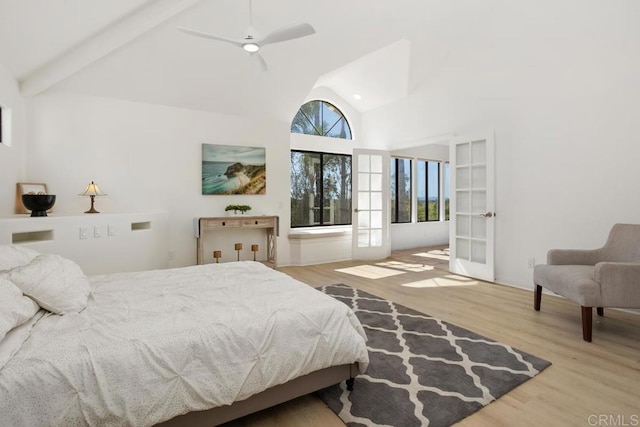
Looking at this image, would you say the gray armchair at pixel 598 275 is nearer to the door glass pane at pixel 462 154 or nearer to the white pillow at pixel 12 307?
the door glass pane at pixel 462 154

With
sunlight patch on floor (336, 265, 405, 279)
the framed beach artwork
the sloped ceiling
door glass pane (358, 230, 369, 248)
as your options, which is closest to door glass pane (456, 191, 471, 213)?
sunlight patch on floor (336, 265, 405, 279)

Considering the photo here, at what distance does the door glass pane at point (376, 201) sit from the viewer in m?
6.22

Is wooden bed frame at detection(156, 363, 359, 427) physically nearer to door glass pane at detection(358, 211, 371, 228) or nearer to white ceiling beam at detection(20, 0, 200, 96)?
white ceiling beam at detection(20, 0, 200, 96)

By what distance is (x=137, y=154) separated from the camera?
446 cm

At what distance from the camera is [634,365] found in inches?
86.7

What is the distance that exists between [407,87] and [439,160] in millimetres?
3321

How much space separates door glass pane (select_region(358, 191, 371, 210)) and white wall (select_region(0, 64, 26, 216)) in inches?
190

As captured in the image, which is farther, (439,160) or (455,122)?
(439,160)

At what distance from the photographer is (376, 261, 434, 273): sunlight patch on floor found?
5262mm

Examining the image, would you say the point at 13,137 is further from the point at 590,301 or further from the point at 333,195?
the point at 590,301

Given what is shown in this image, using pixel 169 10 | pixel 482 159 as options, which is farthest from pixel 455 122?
pixel 169 10

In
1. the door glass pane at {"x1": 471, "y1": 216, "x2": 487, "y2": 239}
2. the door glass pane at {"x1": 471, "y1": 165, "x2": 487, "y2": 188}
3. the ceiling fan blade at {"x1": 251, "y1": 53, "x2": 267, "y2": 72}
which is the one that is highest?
the ceiling fan blade at {"x1": 251, "y1": 53, "x2": 267, "y2": 72}

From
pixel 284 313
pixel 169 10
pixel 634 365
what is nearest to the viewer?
pixel 284 313

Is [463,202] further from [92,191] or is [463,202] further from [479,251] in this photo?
[92,191]
